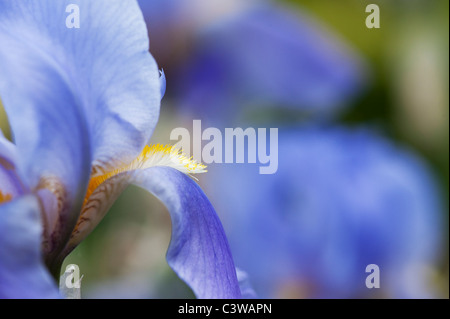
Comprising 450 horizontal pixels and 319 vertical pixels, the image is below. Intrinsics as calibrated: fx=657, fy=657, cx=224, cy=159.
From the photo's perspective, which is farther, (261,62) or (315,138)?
(261,62)

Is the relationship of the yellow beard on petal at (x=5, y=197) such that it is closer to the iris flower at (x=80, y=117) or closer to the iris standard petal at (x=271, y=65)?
the iris flower at (x=80, y=117)

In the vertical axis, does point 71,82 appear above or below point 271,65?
below

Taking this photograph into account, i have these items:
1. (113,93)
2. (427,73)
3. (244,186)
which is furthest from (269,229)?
(113,93)

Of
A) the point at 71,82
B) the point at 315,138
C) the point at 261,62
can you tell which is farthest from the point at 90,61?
the point at 261,62

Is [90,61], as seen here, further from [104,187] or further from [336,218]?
[336,218]

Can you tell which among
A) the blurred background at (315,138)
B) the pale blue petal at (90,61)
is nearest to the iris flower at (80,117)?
the pale blue petal at (90,61)

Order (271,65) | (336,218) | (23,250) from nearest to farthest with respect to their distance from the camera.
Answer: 1. (23,250)
2. (336,218)
3. (271,65)
